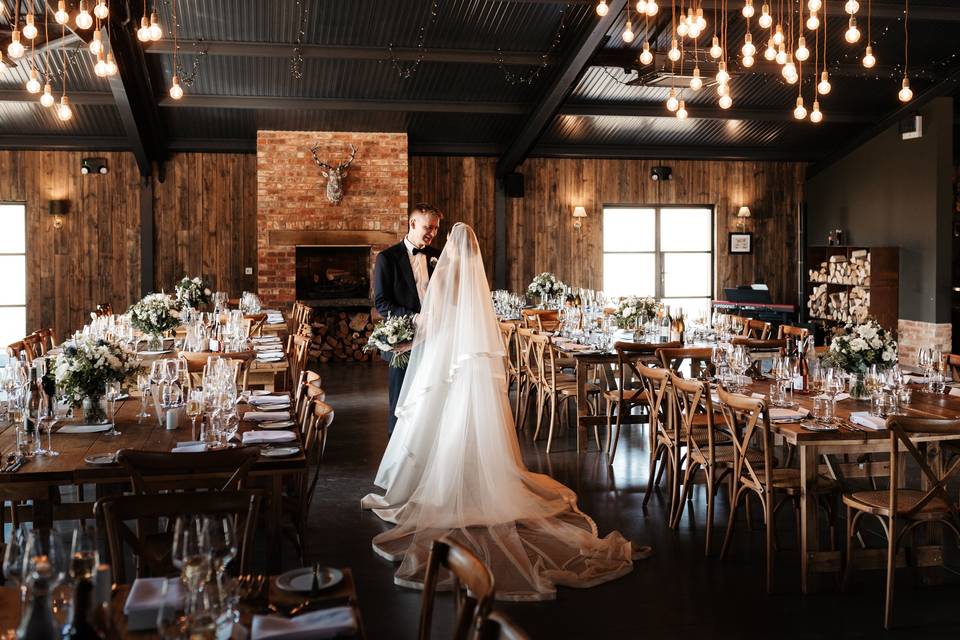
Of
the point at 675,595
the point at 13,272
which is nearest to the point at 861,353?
the point at 675,595

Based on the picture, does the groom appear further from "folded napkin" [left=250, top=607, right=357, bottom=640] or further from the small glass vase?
"folded napkin" [left=250, top=607, right=357, bottom=640]

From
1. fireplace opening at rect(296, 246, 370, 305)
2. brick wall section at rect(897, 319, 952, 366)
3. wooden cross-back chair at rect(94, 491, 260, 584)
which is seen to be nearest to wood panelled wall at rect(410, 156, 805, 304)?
fireplace opening at rect(296, 246, 370, 305)

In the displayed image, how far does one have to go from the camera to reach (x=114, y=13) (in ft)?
32.9

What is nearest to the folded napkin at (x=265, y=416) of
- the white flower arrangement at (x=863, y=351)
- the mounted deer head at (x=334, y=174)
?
the white flower arrangement at (x=863, y=351)

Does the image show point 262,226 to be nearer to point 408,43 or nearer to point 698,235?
point 408,43

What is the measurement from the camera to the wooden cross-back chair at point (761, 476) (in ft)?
14.6

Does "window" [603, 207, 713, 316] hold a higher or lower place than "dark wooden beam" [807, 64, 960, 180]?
lower

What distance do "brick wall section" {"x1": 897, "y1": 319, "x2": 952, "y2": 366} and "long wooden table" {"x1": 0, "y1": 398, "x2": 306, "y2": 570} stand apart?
1168 cm

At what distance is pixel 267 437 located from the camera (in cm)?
423

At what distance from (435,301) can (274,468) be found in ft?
7.02

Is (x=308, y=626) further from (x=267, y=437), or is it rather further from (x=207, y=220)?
(x=207, y=220)

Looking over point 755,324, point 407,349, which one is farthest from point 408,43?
point 407,349

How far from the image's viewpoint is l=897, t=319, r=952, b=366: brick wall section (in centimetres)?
1321

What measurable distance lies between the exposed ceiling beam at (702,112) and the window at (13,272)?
891cm
